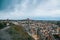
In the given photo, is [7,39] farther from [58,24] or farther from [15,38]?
[58,24]

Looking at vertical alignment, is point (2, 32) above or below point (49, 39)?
above

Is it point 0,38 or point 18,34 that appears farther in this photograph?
point 18,34

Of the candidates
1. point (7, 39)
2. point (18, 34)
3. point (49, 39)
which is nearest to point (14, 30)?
point (18, 34)

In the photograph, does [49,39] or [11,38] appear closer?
[11,38]

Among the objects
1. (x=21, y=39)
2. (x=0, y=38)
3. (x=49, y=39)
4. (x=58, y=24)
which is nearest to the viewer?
(x=0, y=38)

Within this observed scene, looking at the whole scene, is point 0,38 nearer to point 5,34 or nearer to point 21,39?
point 5,34

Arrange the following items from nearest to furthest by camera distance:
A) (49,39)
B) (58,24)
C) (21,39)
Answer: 1. (21,39)
2. (49,39)
3. (58,24)

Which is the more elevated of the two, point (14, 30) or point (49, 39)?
point (14, 30)

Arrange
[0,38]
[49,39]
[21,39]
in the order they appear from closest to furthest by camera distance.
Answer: [0,38] < [21,39] < [49,39]

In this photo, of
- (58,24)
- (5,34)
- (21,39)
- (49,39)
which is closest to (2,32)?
(5,34)
